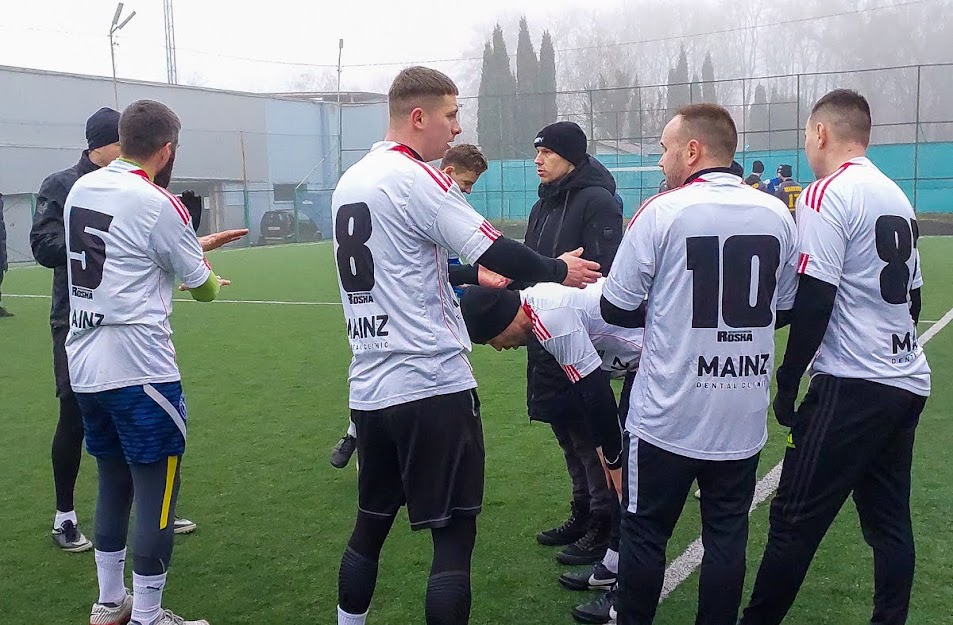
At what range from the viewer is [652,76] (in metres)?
74.0

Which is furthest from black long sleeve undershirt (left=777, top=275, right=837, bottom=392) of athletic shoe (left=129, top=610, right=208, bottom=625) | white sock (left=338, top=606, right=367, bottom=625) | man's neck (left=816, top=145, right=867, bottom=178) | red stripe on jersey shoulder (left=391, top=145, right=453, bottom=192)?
athletic shoe (left=129, top=610, right=208, bottom=625)

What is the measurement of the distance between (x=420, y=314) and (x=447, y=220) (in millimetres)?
325

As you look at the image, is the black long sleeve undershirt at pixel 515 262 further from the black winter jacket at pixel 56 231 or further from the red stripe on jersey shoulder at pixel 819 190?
the black winter jacket at pixel 56 231

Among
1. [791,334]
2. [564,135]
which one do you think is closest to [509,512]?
[564,135]

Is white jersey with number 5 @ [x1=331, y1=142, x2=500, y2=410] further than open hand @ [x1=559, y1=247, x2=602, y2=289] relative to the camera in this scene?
No

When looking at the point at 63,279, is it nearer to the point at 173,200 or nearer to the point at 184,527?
the point at 173,200

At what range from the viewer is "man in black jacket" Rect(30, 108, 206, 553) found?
171 inches

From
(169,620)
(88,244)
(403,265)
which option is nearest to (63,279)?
(88,244)

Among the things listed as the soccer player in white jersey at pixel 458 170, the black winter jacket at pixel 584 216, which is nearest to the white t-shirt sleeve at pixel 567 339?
the black winter jacket at pixel 584 216

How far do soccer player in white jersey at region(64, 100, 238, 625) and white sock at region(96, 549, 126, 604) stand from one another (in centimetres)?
20

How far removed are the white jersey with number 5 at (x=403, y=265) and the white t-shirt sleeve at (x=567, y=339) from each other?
732 mm

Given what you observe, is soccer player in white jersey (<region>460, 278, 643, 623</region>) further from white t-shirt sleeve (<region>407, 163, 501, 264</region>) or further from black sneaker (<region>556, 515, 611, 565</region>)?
white t-shirt sleeve (<region>407, 163, 501, 264</region>)

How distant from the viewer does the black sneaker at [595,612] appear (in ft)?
12.9

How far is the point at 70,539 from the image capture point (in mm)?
4898
